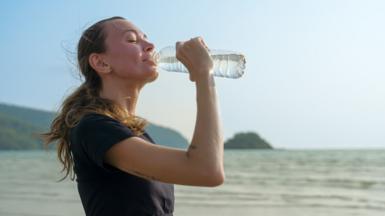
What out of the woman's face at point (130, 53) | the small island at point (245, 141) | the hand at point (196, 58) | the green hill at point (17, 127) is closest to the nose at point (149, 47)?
the woman's face at point (130, 53)

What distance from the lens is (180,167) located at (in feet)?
5.99

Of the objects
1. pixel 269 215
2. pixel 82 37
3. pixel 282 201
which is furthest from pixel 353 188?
pixel 82 37

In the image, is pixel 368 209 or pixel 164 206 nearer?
pixel 164 206

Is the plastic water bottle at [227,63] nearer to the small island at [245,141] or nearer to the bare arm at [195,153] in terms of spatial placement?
the bare arm at [195,153]

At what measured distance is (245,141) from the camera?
308ft

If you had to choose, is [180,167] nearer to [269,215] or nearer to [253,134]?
[269,215]

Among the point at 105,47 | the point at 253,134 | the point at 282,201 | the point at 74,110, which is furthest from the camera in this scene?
the point at 253,134

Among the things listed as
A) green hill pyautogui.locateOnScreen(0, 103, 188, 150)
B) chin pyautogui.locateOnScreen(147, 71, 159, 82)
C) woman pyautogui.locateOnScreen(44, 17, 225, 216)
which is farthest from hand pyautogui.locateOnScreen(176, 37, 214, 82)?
green hill pyautogui.locateOnScreen(0, 103, 188, 150)

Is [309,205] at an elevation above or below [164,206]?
below

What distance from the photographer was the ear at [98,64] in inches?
89.3

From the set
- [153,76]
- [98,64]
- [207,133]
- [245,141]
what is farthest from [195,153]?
[245,141]

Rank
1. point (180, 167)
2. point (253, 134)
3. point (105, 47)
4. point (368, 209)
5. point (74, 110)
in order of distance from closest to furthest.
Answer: point (180, 167), point (74, 110), point (105, 47), point (368, 209), point (253, 134)

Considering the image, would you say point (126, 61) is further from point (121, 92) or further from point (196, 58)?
point (196, 58)

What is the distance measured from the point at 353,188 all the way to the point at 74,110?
52.4 ft
